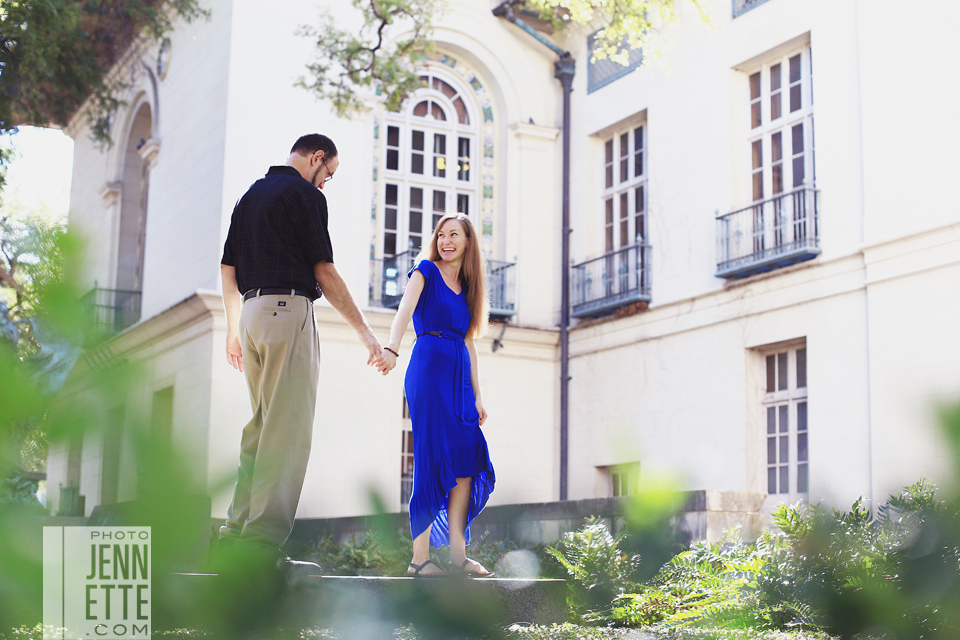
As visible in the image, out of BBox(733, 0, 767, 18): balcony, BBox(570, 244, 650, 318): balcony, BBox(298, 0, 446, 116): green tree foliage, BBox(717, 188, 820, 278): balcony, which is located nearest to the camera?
BBox(717, 188, 820, 278): balcony

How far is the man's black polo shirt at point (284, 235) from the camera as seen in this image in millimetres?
4105

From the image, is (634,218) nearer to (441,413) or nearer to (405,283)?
(405,283)

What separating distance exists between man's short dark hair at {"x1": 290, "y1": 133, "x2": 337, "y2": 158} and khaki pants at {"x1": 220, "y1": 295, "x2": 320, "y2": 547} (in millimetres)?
642

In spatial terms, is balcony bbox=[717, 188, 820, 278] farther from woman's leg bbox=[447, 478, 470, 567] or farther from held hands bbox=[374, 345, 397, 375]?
held hands bbox=[374, 345, 397, 375]

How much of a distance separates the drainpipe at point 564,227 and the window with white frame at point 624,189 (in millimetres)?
655

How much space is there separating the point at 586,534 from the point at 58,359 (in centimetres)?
594

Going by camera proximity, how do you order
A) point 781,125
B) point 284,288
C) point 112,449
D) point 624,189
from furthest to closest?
point 624,189 < point 781,125 < point 284,288 < point 112,449

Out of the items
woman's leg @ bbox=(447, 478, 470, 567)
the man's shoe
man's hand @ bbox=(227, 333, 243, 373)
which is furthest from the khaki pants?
the man's shoe

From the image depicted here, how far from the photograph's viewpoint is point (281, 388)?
12.7ft

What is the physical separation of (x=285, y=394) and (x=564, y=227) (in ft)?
46.0

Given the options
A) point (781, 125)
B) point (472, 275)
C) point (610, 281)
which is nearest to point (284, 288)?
point (472, 275)

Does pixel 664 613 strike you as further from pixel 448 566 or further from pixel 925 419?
pixel 925 419

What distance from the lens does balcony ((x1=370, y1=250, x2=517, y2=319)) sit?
1669cm

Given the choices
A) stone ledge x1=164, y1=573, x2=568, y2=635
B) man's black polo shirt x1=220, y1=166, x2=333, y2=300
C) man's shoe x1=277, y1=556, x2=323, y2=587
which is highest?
man's black polo shirt x1=220, y1=166, x2=333, y2=300
